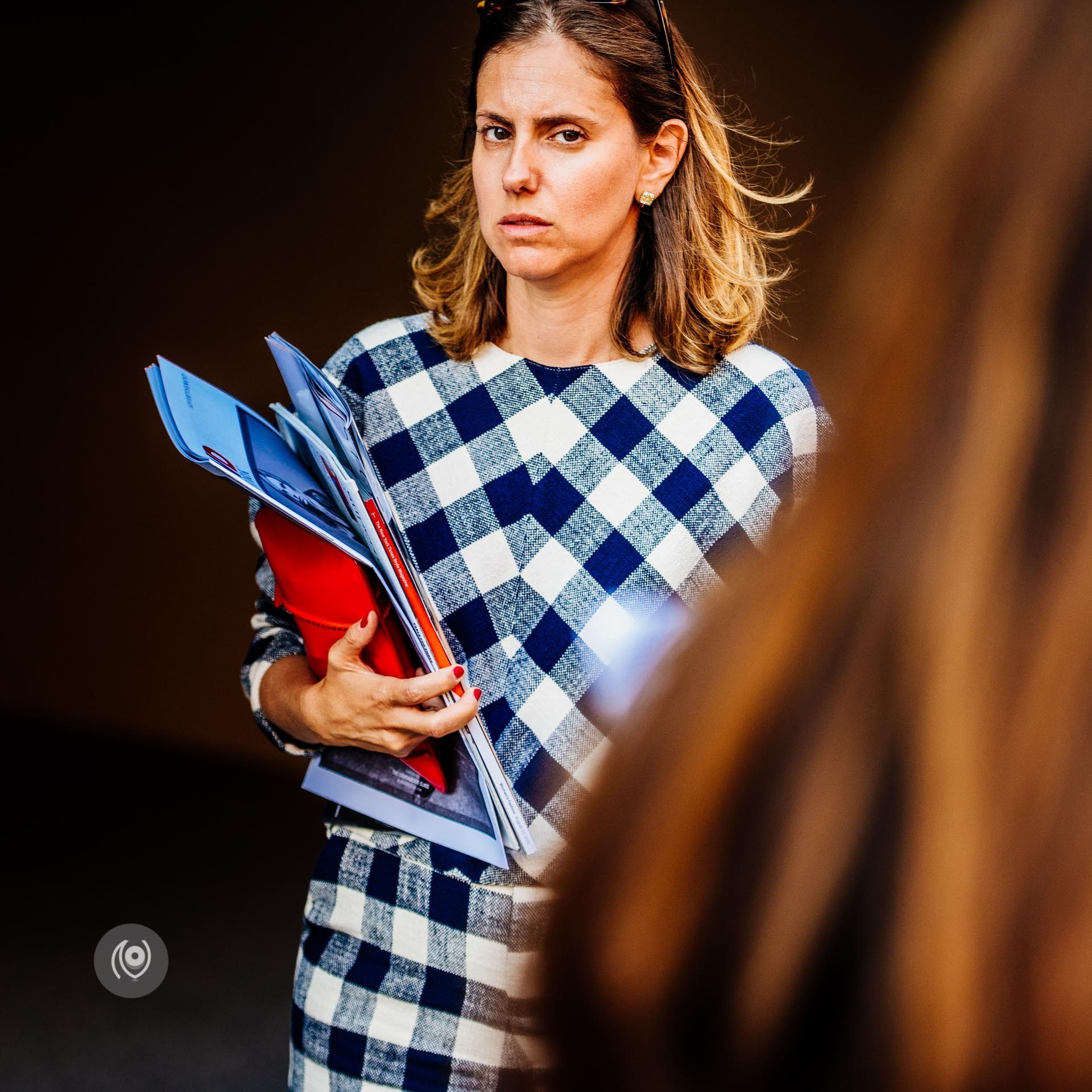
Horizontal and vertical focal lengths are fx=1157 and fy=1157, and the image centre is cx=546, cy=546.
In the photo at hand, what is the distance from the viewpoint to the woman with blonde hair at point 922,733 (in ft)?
0.95

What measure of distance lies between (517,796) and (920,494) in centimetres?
85

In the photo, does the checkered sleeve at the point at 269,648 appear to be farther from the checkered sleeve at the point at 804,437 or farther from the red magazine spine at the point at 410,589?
the checkered sleeve at the point at 804,437

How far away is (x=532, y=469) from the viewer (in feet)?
3.93

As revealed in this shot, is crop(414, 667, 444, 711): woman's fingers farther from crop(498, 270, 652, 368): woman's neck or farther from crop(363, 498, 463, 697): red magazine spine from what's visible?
crop(498, 270, 652, 368): woman's neck

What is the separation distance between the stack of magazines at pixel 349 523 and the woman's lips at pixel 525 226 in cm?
27

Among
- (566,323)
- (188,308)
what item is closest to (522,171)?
(566,323)

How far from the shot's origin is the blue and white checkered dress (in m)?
1.08

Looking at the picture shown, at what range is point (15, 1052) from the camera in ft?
8.45

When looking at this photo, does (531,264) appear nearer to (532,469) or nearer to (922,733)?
(532,469)

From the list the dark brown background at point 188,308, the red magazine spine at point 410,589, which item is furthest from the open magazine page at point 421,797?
the dark brown background at point 188,308

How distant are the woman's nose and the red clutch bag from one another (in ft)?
1.30

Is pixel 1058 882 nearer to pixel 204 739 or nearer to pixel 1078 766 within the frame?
pixel 1078 766

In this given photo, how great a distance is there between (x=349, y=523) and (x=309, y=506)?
54mm

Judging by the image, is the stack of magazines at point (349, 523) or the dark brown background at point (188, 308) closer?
the stack of magazines at point (349, 523)
